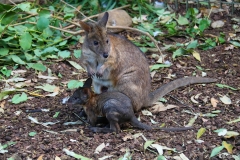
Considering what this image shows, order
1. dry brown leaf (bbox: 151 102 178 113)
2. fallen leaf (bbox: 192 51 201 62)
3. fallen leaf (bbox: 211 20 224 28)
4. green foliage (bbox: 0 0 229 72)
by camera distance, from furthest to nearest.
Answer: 1. fallen leaf (bbox: 211 20 224 28)
2. fallen leaf (bbox: 192 51 201 62)
3. green foliage (bbox: 0 0 229 72)
4. dry brown leaf (bbox: 151 102 178 113)

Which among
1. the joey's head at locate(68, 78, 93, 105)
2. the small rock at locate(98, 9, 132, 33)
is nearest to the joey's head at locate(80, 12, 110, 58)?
the joey's head at locate(68, 78, 93, 105)

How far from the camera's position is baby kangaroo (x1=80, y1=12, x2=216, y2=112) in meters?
6.25

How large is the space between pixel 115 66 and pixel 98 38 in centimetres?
42

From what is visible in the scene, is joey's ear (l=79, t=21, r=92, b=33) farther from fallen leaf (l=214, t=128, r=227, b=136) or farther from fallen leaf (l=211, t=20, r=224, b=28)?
fallen leaf (l=211, t=20, r=224, b=28)

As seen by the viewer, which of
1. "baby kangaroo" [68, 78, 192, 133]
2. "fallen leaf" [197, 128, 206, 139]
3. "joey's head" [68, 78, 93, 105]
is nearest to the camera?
"fallen leaf" [197, 128, 206, 139]

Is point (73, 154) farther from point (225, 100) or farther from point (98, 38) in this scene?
point (225, 100)

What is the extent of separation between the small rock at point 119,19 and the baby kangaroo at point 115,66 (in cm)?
216

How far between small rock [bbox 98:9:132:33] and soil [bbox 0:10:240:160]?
1318 millimetres

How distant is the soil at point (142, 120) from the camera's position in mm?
5414

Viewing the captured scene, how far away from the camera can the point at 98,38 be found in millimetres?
6207

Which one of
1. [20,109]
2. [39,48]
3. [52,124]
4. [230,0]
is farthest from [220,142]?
[230,0]

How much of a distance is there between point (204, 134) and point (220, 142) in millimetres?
262

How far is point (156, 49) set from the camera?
27.6 feet

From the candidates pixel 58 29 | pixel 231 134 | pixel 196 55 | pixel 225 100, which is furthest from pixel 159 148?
pixel 58 29
